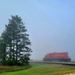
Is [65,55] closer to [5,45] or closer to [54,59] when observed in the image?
[54,59]

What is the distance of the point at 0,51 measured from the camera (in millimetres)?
52156

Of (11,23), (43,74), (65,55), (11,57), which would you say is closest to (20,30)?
(11,23)

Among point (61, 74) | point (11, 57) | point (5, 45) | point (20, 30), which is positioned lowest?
point (61, 74)

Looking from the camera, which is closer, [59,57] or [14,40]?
[14,40]

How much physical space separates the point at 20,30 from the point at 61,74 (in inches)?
1077

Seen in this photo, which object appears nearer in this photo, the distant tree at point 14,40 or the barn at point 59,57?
the distant tree at point 14,40

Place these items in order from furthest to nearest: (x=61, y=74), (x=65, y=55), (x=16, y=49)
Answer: (x=65, y=55), (x=16, y=49), (x=61, y=74)

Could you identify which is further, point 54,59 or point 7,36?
point 54,59

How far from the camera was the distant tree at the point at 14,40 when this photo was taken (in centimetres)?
5008

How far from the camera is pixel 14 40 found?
168ft

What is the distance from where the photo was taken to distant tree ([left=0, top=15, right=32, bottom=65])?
164ft

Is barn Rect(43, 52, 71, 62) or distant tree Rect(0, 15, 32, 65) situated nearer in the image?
distant tree Rect(0, 15, 32, 65)

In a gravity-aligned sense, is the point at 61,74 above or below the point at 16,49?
below

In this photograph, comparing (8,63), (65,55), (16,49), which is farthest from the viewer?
(65,55)
